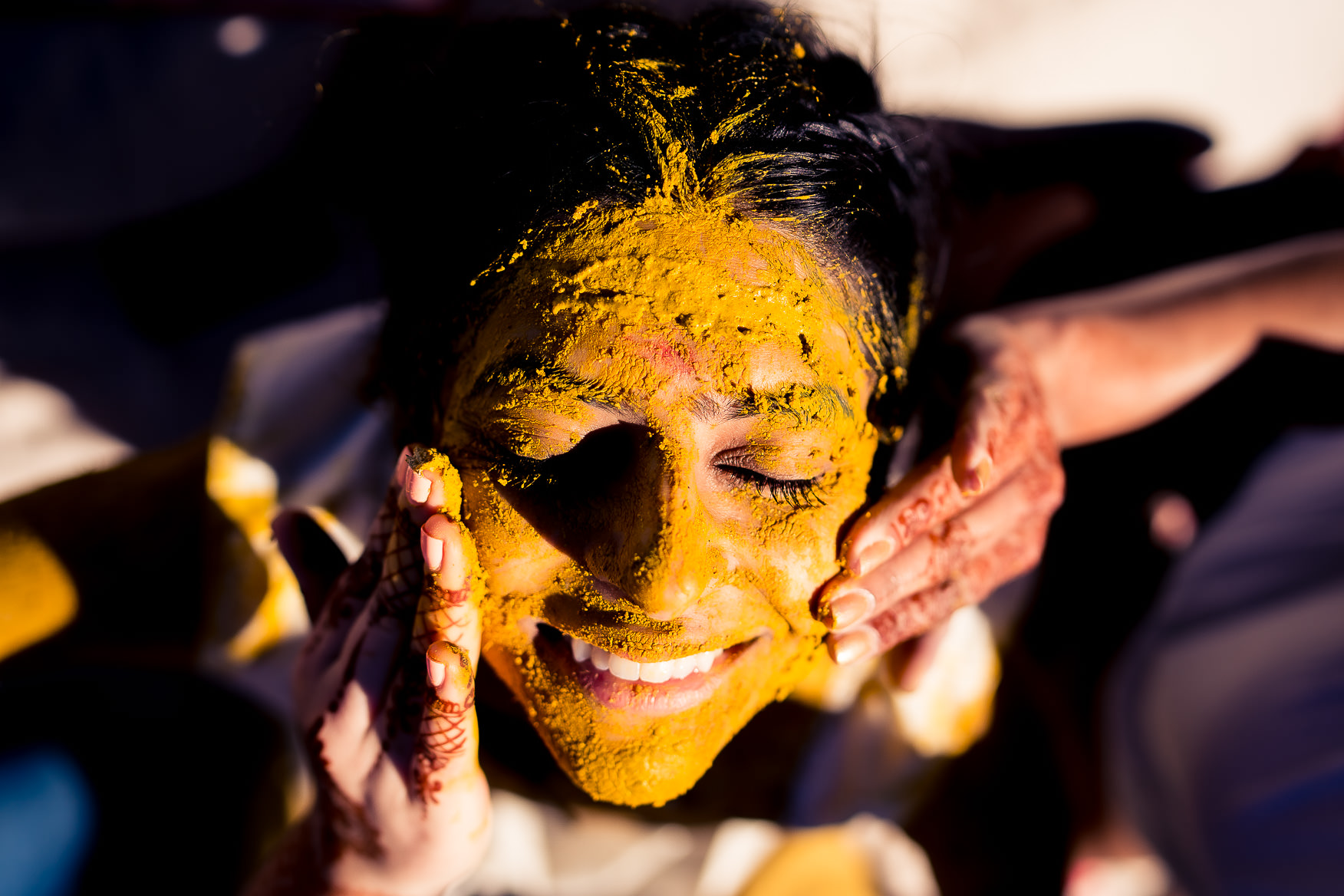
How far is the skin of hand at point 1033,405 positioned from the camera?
3.12 feet

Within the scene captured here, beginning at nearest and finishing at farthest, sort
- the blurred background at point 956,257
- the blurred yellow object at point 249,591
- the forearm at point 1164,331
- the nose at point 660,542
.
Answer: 1. the nose at point 660,542
2. the forearm at point 1164,331
3. the blurred yellow object at point 249,591
4. the blurred background at point 956,257

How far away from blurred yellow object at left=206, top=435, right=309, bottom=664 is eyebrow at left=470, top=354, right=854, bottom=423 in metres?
0.82

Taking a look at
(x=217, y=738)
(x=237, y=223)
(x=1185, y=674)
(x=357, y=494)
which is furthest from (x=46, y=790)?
(x=1185, y=674)

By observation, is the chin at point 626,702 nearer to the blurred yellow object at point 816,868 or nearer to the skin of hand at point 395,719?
the skin of hand at point 395,719

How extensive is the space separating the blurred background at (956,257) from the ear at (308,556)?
0.50 m

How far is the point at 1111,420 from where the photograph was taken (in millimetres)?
1363

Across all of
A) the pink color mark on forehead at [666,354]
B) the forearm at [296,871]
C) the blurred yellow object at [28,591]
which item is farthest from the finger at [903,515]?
the blurred yellow object at [28,591]

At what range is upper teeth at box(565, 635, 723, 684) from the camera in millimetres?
897

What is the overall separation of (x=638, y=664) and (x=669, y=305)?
0.38 m

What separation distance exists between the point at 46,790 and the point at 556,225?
3.68ft

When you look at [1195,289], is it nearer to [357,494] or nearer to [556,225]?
[556,225]

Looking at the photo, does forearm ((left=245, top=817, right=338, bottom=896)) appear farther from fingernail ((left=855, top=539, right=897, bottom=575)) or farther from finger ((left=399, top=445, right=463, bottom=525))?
fingernail ((left=855, top=539, right=897, bottom=575))

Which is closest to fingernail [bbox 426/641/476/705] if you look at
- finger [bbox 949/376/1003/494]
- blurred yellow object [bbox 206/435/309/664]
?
finger [bbox 949/376/1003/494]

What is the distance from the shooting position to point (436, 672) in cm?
84
